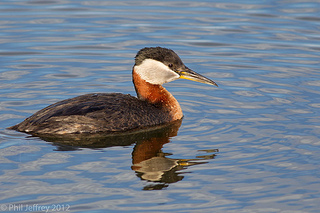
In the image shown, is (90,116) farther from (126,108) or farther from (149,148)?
(149,148)

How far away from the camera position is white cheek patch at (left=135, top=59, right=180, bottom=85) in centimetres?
1064

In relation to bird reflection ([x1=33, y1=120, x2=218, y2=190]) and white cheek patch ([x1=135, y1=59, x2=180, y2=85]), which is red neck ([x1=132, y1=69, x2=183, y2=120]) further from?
bird reflection ([x1=33, y1=120, x2=218, y2=190])

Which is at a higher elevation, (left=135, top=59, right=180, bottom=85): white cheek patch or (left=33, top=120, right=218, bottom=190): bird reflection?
(left=135, top=59, right=180, bottom=85): white cheek patch

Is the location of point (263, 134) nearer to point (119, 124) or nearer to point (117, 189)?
point (119, 124)

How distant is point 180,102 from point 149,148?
2.56m

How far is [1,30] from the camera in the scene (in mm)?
16453

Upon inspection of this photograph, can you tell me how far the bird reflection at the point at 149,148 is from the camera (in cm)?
803

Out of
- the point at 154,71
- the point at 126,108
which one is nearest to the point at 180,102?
the point at 154,71

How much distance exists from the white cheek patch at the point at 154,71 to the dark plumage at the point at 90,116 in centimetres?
69

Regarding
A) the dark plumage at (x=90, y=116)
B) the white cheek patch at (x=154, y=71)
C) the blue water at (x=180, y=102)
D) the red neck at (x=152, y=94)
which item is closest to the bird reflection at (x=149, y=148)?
the blue water at (x=180, y=102)

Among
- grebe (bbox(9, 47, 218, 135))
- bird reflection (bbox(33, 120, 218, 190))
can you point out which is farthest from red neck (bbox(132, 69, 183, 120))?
bird reflection (bbox(33, 120, 218, 190))

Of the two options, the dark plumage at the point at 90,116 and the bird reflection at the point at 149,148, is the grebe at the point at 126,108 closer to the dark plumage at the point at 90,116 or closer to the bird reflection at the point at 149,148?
the dark plumage at the point at 90,116

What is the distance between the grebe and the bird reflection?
147 millimetres

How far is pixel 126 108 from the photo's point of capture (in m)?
9.98
